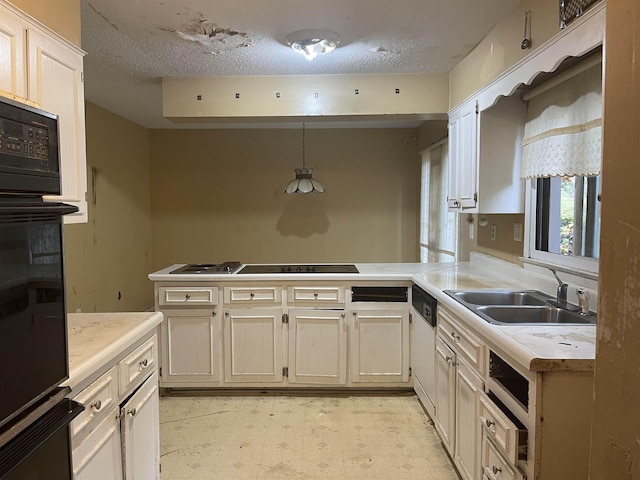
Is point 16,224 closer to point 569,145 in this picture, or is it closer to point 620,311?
point 620,311

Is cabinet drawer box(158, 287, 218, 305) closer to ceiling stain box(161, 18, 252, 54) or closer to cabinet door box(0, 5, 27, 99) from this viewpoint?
ceiling stain box(161, 18, 252, 54)

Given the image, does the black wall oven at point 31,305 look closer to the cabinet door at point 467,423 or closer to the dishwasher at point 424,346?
the cabinet door at point 467,423

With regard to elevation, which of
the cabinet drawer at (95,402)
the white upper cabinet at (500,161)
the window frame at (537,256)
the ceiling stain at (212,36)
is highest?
the ceiling stain at (212,36)

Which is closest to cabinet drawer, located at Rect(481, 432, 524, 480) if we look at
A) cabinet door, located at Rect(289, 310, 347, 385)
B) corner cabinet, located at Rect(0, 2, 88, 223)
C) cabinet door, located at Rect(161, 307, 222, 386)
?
cabinet door, located at Rect(289, 310, 347, 385)

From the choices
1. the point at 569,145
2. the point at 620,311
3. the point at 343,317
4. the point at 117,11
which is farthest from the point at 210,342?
the point at 620,311

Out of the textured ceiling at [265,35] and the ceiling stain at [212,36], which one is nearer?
the textured ceiling at [265,35]

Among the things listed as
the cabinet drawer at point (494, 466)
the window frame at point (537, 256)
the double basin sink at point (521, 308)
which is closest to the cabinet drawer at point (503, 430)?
the cabinet drawer at point (494, 466)

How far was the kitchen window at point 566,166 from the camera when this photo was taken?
6.18 feet

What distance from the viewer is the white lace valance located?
185 centimetres

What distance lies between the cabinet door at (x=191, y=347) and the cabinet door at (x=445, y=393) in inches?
60.9

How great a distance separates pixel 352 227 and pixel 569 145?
136 inches

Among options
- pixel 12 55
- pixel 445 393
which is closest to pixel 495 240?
pixel 445 393

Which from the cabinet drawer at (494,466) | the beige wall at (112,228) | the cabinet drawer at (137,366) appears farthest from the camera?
the beige wall at (112,228)

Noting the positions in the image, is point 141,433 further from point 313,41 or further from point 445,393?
point 313,41
